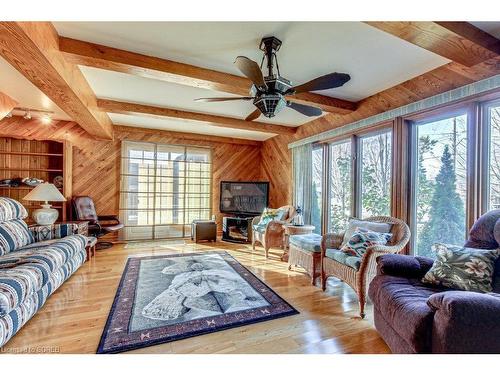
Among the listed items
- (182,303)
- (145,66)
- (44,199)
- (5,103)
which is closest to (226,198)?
(44,199)

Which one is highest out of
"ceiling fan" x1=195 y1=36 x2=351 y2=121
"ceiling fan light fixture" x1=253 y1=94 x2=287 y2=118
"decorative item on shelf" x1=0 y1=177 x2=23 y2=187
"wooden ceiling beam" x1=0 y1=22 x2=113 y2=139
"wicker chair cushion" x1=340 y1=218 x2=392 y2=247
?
"wooden ceiling beam" x1=0 y1=22 x2=113 y2=139

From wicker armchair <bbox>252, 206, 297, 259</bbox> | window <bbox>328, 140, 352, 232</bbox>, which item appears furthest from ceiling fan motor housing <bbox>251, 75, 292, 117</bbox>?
wicker armchair <bbox>252, 206, 297, 259</bbox>

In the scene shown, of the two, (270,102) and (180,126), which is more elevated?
(180,126)

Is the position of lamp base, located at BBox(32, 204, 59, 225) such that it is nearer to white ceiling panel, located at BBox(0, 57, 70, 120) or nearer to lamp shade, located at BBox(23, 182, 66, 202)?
lamp shade, located at BBox(23, 182, 66, 202)

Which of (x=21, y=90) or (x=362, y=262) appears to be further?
(x=21, y=90)

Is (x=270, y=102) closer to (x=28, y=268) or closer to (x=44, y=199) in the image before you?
(x=28, y=268)

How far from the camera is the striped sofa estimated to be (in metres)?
1.73

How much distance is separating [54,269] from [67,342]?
35.3 inches

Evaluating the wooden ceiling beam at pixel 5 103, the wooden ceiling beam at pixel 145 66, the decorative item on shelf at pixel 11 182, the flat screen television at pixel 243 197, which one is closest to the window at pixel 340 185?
the flat screen television at pixel 243 197

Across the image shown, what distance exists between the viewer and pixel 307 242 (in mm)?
3080

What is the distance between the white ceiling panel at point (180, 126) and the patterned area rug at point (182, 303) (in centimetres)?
258

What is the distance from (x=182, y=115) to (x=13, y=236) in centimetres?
269

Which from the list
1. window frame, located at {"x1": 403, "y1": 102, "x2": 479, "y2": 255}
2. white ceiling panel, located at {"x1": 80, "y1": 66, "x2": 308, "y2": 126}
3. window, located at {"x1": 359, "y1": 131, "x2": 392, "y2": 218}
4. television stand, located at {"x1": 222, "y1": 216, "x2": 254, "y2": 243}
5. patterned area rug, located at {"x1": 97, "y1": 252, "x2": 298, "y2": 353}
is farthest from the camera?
television stand, located at {"x1": 222, "y1": 216, "x2": 254, "y2": 243}

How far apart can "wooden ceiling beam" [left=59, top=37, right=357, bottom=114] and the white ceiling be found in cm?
6
